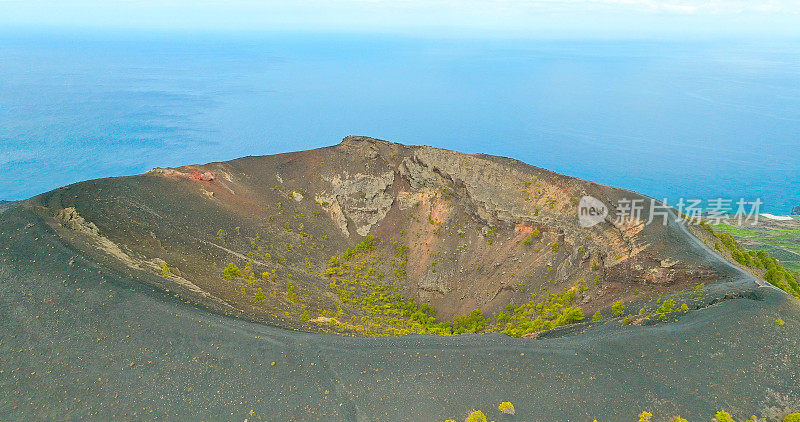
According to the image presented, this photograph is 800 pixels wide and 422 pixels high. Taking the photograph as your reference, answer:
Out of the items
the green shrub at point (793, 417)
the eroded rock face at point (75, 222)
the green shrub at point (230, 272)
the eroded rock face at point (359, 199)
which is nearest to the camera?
the green shrub at point (793, 417)

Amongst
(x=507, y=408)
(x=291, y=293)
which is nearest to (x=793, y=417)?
(x=507, y=408)

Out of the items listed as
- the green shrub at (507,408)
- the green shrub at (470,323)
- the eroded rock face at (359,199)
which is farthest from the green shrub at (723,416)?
the eroded rock face at (359,199)

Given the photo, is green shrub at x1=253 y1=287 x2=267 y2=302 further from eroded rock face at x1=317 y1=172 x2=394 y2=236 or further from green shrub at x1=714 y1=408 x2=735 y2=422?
green shrub at x1=714 y1=408 x2=735 y2=422

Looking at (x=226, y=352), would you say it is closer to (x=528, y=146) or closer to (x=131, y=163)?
(x=131, y=163)

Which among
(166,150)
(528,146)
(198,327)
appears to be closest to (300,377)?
(198,327)

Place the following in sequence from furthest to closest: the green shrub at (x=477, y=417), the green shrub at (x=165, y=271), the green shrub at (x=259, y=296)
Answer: the green shrub at (x=259, y=296), the green shrub at (x=165, y=271), the green shrub at (x=477, y=417)

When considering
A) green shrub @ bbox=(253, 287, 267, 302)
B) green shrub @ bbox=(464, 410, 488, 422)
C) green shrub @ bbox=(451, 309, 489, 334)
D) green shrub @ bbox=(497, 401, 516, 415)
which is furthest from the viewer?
green shrub @ bbox=(451, 309, 489, 334)

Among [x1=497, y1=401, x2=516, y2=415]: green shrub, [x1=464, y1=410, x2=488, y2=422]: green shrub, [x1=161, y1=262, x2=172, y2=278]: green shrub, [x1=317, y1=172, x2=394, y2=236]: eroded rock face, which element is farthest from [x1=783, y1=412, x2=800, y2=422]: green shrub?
[x1=317, y1=172, x2=394, y2=236]: eroded rock face

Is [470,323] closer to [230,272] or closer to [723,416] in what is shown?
[723,416]

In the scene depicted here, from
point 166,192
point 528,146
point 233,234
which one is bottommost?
point 528,146

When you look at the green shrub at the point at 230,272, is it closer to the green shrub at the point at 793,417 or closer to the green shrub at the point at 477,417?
the green shrub at the point at 477,417

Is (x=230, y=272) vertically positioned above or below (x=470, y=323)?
above
